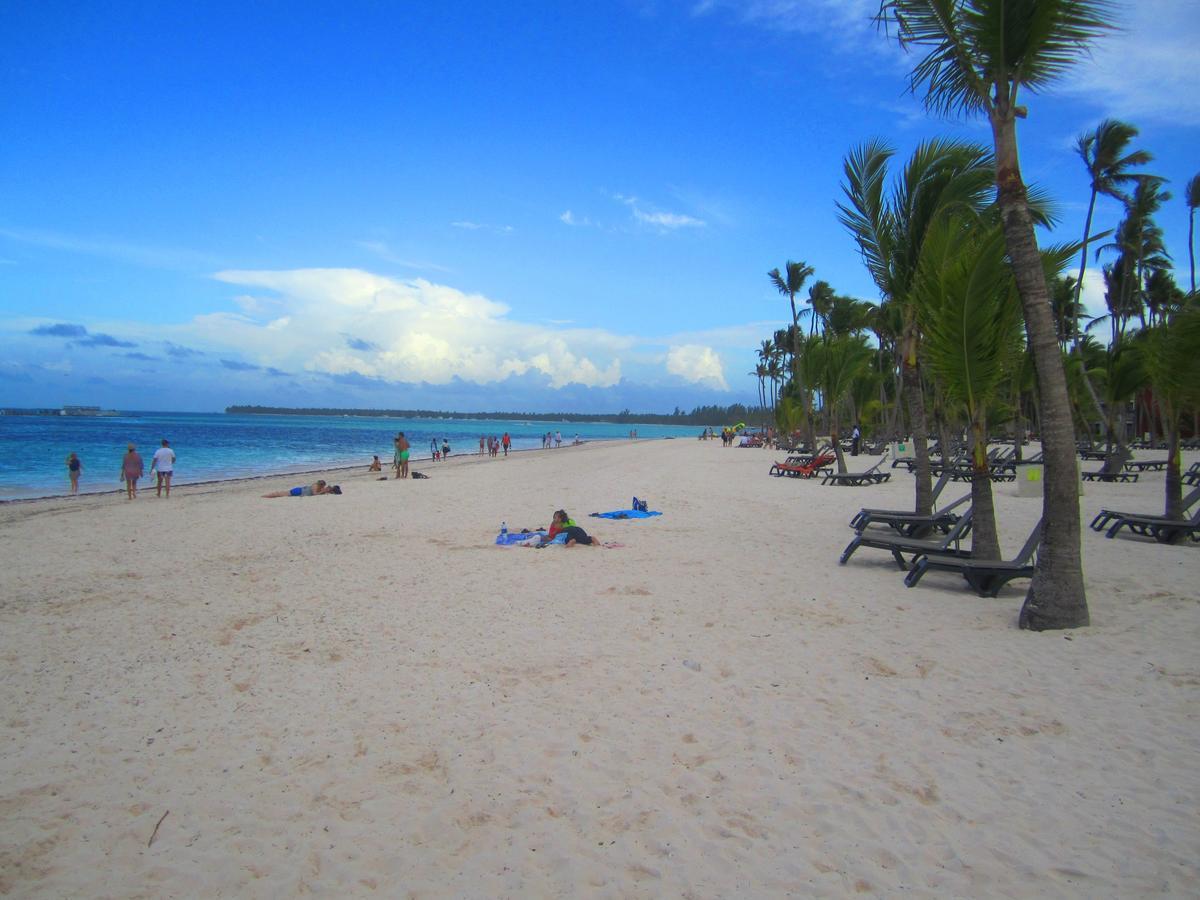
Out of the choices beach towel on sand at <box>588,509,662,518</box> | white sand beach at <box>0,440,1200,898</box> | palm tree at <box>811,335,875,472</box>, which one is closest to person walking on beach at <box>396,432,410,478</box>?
beach towel on sand at <box>588,509,662,518</box>

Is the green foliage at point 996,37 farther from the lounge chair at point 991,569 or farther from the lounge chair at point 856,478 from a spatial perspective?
the lounge chair at point 856,478

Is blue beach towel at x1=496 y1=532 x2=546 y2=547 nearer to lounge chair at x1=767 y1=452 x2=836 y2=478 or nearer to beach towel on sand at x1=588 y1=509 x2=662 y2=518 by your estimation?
beach towel on sand at x1=588 y1=509 x2=662 y2=518

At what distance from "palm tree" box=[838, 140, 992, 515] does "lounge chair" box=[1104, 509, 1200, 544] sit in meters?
Answer: 2.86

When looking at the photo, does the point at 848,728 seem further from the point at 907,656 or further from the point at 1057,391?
the point at 1057,391

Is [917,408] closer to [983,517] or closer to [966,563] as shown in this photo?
[983,517]

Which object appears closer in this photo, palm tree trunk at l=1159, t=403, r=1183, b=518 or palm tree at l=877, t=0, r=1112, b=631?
palm tree at l=877, t=0, r=1112, b=631

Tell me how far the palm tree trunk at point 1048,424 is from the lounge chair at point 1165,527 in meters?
5.66

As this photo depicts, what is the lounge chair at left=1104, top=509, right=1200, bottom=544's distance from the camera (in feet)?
31.5

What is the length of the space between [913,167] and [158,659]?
951 centimetres

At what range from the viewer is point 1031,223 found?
5719mm

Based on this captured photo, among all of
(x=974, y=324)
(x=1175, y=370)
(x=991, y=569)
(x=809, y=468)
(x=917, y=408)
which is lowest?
(x=991, y=569)

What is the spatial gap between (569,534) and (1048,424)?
633cm

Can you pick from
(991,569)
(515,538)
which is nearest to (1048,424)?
(991,569)

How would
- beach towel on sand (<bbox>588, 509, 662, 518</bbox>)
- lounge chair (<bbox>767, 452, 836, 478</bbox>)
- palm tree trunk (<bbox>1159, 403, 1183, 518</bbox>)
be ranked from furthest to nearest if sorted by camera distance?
lounge chair (<bbox>767, 452, 836, 478</bbox>) → beach towel on sand (<bbox>588, 509, 662, 518</bbox>) → palm tree trunk (<bbox>1159, 403, 1183, 518</bbox>)
